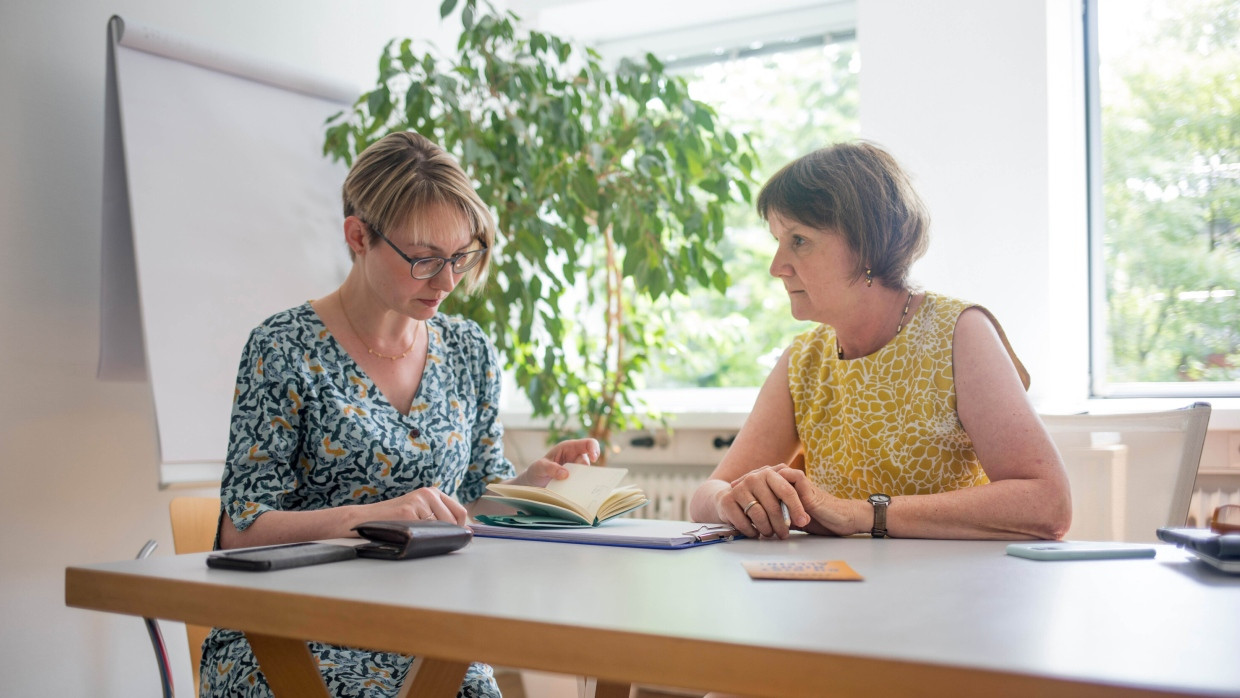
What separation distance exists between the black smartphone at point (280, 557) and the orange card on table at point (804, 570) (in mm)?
491

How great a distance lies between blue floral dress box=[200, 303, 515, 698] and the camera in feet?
4.35

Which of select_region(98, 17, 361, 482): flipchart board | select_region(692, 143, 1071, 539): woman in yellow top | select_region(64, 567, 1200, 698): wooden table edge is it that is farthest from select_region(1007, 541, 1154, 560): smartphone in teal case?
select_region(98, 17, 361, 482): flipchart board

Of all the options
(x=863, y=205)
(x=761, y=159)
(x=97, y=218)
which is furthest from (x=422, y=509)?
(x=761, y=159)

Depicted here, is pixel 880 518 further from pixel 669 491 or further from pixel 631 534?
pixel 669 491

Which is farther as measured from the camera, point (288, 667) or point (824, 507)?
point (824, 507)

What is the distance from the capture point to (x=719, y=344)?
145 inches

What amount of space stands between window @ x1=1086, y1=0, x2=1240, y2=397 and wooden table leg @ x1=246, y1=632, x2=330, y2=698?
2646mm

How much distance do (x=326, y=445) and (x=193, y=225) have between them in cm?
106

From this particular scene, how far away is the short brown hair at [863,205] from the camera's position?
164 cm

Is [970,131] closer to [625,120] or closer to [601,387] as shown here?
[625,120]

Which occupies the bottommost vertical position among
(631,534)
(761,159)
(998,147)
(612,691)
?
(612,691)

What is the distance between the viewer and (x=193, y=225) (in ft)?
7.53

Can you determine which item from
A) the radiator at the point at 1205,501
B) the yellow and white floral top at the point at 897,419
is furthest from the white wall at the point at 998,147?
the yellow and white floral top at the point at 897,419

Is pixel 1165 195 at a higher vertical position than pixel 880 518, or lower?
higher
